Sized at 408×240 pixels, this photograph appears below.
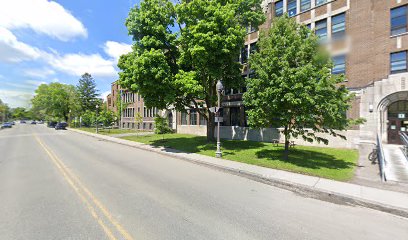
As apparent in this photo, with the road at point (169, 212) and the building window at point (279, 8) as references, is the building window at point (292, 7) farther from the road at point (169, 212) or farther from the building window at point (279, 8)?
the road at point (169, 212)

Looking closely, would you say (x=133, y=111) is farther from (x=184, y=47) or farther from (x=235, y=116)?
(x=184, y=47)

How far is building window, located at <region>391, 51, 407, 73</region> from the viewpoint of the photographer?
48.7ft

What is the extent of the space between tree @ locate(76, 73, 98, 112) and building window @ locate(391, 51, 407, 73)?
71.7m

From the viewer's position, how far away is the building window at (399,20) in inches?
588

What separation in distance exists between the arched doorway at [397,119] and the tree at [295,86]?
8838 mm

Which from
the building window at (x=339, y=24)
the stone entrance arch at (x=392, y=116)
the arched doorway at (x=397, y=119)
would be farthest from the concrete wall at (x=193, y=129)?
the arched doorway at (x=397, y=119)

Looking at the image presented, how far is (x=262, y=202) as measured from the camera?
6.14 m

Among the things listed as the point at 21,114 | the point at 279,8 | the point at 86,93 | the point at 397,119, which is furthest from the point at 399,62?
the point at 21,114

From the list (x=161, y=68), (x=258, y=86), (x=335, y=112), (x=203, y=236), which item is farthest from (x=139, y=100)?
(x=203, y=236)

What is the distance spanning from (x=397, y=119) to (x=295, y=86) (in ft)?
40.2

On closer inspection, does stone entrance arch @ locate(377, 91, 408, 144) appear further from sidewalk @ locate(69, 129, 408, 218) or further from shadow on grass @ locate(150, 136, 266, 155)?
sidewalk @ locate(69, 129, 408, 218)

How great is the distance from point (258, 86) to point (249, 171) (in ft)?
14.9

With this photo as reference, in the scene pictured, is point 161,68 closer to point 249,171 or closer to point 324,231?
point 249,171

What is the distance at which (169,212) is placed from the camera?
5.24 m
